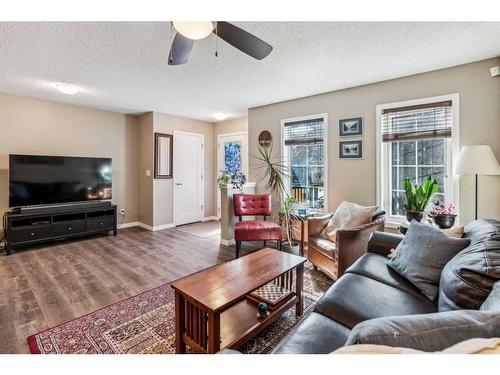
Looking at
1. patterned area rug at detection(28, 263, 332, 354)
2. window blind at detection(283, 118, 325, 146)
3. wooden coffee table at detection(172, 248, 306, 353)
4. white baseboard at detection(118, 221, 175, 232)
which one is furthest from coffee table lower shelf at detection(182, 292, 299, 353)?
white baseboard at detection(118, 221, 175, 232)

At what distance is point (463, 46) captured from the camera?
7.68 feet

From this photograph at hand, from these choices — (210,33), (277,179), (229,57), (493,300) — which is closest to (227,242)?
(277,179)

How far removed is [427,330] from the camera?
2.33 feet

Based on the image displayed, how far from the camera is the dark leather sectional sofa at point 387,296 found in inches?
47.5

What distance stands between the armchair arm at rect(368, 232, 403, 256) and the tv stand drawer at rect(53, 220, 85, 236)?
4.38 metres

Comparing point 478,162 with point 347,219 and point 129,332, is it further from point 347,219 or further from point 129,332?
point 129,332

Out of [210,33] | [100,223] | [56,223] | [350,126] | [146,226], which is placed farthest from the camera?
[146,226]

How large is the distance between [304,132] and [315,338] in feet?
11.1

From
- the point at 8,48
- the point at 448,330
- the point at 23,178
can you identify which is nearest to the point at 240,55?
the point at 8,48

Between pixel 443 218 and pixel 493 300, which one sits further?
pixel 443 218

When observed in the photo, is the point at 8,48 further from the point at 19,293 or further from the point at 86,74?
the point at 19,293

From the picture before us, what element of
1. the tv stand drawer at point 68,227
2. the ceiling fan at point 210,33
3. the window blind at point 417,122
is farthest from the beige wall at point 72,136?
the window blind at point 417,122

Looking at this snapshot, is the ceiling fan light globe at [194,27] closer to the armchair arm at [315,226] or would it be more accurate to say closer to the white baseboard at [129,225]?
the armchair arm at [315,226]
